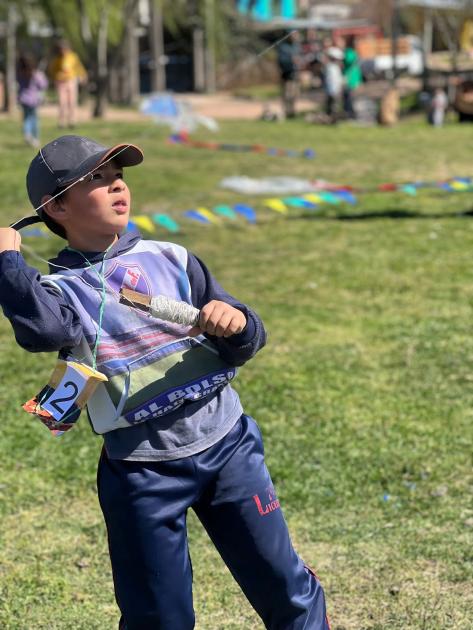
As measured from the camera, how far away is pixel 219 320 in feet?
9.08

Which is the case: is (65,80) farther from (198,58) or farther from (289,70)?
(198,58)

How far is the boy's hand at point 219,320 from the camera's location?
276cm

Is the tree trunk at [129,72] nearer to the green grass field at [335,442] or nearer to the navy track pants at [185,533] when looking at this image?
the green grass field at [335,442]

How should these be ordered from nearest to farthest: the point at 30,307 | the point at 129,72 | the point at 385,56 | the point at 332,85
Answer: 1. the point at 30,307
2. the point at 332,85
3. the point at 129,72
4. the point at 385,56

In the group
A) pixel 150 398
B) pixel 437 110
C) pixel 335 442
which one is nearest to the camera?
pixel 150 398

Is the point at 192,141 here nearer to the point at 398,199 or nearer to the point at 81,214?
the point at 398,199

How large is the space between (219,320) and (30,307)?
1.60 feet

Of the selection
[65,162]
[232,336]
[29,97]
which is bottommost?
[29,97]

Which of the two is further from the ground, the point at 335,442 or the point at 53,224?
the point at 53,224

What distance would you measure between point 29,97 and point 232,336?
16.5m

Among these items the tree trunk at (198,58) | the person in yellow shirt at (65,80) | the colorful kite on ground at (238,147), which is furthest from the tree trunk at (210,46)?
the colorful kite on ground at (238,147)

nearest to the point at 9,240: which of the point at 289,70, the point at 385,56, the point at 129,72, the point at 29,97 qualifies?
the point at 29,97

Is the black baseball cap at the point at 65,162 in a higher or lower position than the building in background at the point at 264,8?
higher

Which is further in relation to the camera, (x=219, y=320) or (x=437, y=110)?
(x=437, y=110)
